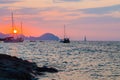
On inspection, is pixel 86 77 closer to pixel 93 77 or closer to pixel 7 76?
pixel 93 77

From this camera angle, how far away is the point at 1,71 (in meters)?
34.7

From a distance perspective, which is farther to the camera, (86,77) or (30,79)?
(86,77)

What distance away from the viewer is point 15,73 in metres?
35.0

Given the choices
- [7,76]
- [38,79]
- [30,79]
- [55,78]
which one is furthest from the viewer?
[55,78]

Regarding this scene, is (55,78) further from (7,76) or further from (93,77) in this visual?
(7,76)

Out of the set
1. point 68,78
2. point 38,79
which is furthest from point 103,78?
point 38,79

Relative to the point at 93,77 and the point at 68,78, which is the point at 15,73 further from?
the point at 93,77

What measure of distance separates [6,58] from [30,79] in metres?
11.7

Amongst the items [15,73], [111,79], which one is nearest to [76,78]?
[111,79]

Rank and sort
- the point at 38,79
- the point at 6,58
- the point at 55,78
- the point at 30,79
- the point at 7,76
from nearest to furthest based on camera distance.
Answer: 1. the point at 7,76
2. the point at 30,79
3. the point at 38,79
4. the point at 55,78
5. the point at 6,58

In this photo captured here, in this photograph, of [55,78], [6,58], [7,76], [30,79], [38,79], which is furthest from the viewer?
[6,58]

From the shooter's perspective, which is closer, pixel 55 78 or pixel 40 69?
pixel 55 78

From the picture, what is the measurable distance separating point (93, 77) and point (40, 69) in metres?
8.06

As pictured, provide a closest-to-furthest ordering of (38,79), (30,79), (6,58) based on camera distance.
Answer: (30,79) < (38,79) < (6,58)
